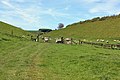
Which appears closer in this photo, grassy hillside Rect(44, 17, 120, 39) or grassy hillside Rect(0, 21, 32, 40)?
grassy hillside Rect(0, 21, 32, 40)

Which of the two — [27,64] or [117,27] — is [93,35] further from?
[27,64]

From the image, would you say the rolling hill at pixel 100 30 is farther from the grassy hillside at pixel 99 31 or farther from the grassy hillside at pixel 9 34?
the grassy hillside at pixel 9 34

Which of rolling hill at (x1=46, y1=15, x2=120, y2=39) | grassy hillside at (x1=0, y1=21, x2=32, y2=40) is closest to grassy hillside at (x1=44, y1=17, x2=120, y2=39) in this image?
rolling hill at (x1=46, y1=15, x2=120, y2=39)

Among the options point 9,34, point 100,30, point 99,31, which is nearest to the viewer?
point 9,34

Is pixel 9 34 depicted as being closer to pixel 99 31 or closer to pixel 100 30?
pixel 99 31

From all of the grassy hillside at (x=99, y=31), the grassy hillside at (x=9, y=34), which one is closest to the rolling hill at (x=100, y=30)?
the grassy hillside at (x=99, y=31)

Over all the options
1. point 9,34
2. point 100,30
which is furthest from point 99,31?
point 9,34

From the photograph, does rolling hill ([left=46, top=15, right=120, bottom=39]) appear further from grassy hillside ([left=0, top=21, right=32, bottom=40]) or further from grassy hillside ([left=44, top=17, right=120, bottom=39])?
grassy hillside ([left=0, top=21, right=32, bottom=40])

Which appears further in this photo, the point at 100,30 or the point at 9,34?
the point at 100,30

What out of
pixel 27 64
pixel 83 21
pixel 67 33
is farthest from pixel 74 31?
pixel 27 64

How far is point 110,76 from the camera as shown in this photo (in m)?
19.3

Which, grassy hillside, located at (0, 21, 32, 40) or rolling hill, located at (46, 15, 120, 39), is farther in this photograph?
rolling hill, located at (46, 15, 120, 39)

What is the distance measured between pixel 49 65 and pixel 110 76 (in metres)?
5.92

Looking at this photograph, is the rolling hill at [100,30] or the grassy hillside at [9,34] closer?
the grassy hillside at [9,34]
